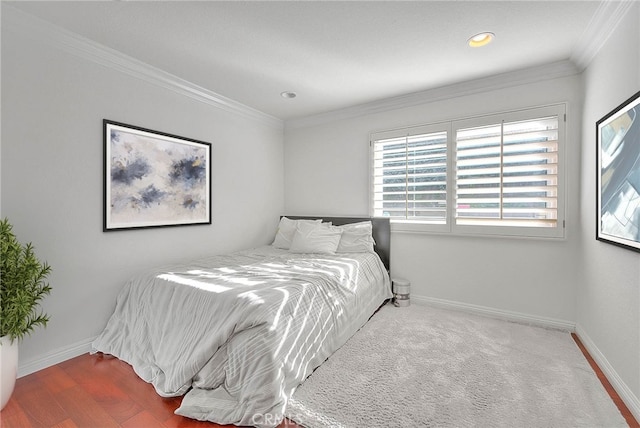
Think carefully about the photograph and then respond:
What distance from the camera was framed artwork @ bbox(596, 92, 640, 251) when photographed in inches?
64.4

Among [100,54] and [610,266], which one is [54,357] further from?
[610,266]

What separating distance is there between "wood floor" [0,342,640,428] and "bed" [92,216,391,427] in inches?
3.0

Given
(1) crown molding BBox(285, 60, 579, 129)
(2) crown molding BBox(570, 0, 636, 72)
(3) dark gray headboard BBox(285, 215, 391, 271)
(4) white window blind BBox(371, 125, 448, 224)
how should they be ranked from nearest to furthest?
(2) crown molding BBox(570, 0, 636, 72)
(1) crown molding BBox(285, 60, 579, 129)
(4) white window blind BBox(371, 125, 448, 224)
(3) dark gray headboard BBox(285, 215, 391, 271)

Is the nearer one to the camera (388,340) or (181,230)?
(388,340)

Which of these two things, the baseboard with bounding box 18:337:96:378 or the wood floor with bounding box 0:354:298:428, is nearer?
the wood floor with bounding box 0:354:298:428

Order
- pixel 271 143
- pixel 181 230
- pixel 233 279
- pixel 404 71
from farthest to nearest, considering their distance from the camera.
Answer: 1. pixel 271 143
2. pixel 181 230
3. pixel 404 71
4. pixel 233 279

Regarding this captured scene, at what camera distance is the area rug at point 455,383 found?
158 centimetres

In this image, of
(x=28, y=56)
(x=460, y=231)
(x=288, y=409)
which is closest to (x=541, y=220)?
(x=460, y=231)

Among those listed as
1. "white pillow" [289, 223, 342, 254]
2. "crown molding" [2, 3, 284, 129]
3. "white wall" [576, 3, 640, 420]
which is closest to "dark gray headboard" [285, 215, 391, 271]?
"white pillow" [289, 223, 342, 254]

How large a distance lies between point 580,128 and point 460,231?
55.0 inches

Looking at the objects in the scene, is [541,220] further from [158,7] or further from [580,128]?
[158,7]

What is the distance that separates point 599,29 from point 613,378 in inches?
95.9

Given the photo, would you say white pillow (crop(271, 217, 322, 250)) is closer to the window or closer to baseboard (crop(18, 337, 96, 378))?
the window

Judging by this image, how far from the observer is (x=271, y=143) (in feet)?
14.0
